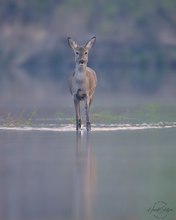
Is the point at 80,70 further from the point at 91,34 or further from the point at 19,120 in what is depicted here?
the point at 91,34

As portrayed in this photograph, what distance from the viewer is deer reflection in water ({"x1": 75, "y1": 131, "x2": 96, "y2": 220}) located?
11.2 m

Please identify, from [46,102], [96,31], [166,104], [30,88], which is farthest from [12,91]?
[96,31]

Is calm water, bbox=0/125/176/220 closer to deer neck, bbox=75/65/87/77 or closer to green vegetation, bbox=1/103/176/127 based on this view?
deer neck, bbox=75/65/87/77

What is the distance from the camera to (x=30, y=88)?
1384 inches

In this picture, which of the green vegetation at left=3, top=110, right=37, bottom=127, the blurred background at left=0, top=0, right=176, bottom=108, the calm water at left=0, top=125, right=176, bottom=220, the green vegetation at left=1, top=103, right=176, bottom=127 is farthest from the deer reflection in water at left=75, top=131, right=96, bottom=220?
the blurred background at left=0, top=0, right=176, bottom=108

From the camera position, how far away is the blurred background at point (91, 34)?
183ft

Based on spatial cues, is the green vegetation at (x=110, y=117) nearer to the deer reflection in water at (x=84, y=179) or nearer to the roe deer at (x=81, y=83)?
the roe deer at (x=81, y=83)

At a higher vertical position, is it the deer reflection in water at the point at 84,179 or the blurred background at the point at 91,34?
the blurred background at the point at 91,34

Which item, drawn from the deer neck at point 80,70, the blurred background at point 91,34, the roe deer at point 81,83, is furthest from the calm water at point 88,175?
the blurred background at point 91,34
